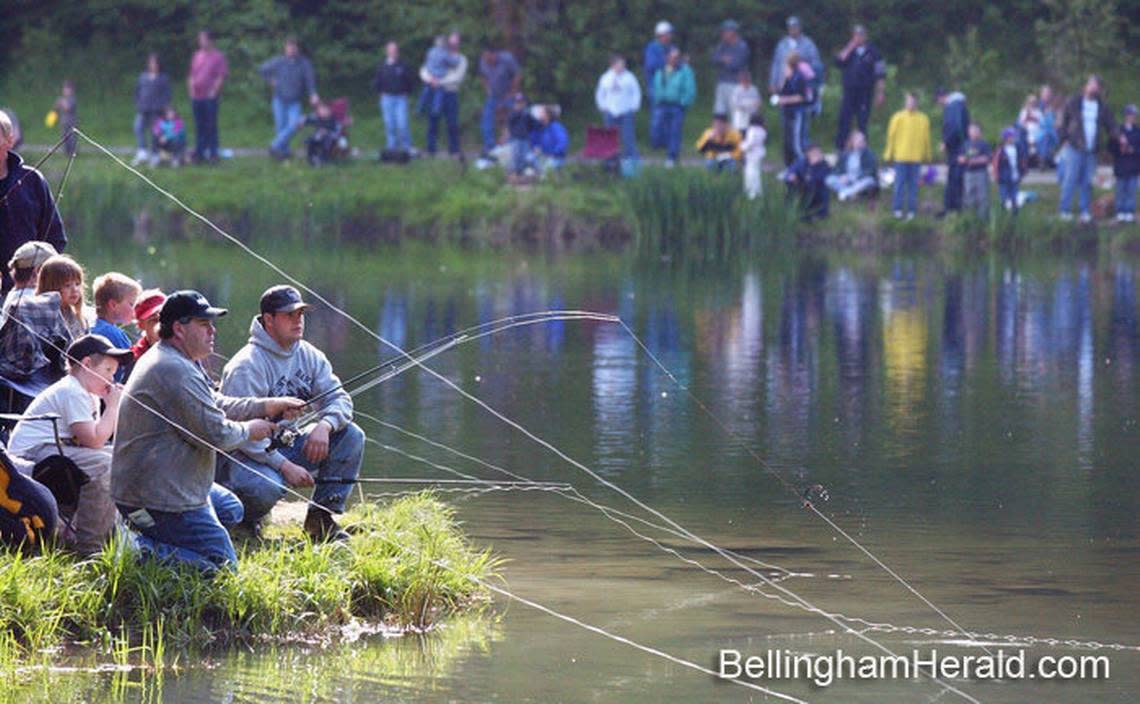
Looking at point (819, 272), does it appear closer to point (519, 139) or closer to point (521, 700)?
point (519, 139)

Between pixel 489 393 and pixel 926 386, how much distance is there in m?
3.27

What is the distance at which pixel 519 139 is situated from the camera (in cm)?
3566

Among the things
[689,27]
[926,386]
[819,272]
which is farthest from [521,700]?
[689,27]

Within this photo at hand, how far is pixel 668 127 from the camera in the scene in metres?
36.6

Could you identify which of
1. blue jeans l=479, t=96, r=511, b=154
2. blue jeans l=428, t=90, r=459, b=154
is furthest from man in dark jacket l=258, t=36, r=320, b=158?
blue jeans l=479, t=96, r=511, b=154

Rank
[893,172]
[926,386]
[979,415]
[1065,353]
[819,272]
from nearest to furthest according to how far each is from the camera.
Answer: [979,415] < [926,386] < [1065,353] < [819,272] < [893,172]

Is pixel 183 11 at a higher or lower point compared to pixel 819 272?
higher

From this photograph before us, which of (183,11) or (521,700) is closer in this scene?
(521,700)

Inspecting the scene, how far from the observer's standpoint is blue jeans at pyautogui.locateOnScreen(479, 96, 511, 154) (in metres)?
37.4

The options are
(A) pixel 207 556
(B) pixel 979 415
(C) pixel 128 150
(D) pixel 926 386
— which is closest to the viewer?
(A) pixel 207 556

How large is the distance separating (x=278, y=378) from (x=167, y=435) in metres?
1.28

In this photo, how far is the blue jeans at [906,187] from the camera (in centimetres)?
3297

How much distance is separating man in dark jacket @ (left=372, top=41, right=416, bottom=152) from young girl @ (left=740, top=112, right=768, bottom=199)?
618 cm

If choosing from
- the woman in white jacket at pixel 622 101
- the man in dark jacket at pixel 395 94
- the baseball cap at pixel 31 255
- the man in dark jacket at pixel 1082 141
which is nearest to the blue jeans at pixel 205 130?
the man in dark jacket at pixel 395 94
